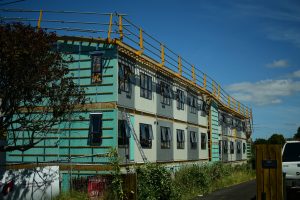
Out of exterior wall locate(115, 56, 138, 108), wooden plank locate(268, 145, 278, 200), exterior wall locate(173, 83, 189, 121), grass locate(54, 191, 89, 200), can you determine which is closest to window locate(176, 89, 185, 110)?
exterior wall locate(173, 83, 189, 121)

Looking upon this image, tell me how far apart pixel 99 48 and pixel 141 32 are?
2737mm

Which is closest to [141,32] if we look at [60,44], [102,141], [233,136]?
[60,44]

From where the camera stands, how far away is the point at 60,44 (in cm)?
2150

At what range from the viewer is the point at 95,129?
20312mm

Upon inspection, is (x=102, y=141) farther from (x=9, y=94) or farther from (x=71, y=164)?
(x=9, y=94)

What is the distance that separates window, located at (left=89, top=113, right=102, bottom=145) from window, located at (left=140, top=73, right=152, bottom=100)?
3.98m

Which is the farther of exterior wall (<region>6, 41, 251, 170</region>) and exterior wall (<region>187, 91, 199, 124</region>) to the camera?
exterior wall (<region>187, 91, 199, 124</region>)

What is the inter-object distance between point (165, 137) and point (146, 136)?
10.1 ft

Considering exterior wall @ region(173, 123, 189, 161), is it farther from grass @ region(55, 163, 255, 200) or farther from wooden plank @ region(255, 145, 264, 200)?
wooden plank @ region(255, 145, 264, 200)

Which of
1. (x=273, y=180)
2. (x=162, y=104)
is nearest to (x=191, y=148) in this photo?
(x=162, y=104)

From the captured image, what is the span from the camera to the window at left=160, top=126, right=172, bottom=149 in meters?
25.8

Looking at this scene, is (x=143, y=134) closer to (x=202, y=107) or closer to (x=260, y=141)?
(x=202, y=107)

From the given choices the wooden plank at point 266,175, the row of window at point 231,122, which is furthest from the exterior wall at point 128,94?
the row of window at point 231,122

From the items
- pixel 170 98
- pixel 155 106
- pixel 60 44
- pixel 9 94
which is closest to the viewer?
pixel 9 94
